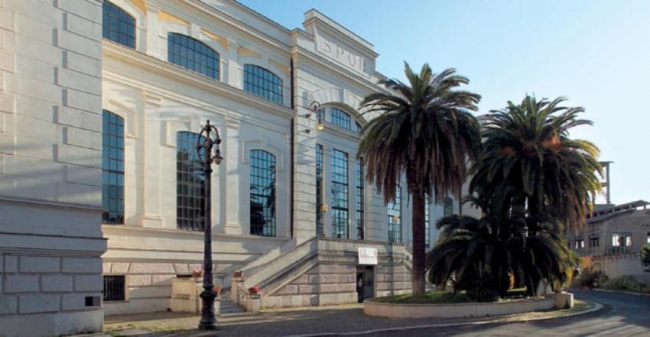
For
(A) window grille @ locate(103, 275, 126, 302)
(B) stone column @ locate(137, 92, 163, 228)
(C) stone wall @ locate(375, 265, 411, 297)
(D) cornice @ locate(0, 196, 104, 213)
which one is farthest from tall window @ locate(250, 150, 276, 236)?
(D) cornice @ locate(0, 196, 104, 213)

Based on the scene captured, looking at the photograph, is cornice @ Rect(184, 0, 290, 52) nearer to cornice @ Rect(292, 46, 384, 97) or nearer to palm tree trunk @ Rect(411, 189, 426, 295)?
cornice @ Rect(292, 46, 384, 97)

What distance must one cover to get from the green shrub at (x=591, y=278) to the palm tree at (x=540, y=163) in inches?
1040

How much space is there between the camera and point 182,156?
88.8 feet

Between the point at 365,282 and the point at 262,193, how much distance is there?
844 cm

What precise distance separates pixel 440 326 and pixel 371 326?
7.69 feet

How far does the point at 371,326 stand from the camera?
19531 millimetres

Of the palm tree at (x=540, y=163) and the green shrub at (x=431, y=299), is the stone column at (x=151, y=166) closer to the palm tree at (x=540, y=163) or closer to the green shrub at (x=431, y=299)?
the green shrub at (x=431, y=299)

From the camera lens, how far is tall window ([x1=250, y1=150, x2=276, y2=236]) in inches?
1209

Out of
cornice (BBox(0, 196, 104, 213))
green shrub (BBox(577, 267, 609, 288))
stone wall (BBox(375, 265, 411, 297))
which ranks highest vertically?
cornice (BBox(0, 196, 104, 213))

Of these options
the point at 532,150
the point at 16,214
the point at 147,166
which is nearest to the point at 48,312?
the point at 16,214

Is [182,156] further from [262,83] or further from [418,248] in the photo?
[418,248]

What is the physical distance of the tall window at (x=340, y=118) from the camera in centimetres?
3709

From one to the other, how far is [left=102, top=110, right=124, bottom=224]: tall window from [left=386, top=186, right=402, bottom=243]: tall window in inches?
829

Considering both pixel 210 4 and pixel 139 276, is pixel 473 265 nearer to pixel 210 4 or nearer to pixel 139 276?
pixel 139 276
